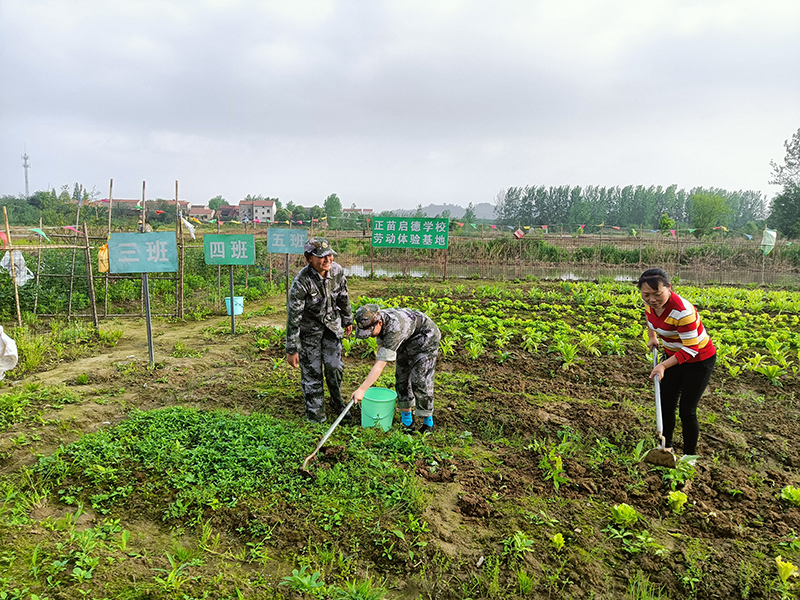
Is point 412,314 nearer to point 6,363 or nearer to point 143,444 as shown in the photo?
point 143,444

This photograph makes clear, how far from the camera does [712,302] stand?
11289 millimetres

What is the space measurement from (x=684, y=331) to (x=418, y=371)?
2.19 metres

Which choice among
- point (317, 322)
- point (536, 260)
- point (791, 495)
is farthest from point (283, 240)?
point (536, 260)

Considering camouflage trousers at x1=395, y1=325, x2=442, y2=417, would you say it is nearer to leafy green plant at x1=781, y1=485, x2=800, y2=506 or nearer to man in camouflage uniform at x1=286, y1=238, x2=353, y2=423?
man in camouflage uniform at x1=286, y1=238, x2=353, y2=423

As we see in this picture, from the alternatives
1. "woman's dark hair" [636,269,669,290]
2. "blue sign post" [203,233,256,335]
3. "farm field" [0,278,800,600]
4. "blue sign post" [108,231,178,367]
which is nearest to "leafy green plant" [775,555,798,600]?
"farm field" [0,278,800,600]

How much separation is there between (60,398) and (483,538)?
4.60 m

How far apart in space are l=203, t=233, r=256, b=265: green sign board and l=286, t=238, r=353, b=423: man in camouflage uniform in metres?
3.86

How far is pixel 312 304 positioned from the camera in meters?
4.48

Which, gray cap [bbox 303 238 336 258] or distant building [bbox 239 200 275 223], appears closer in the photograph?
gray cap [bbox 303 238 336 258]

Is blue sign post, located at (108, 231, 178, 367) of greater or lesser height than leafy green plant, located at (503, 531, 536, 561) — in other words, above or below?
above

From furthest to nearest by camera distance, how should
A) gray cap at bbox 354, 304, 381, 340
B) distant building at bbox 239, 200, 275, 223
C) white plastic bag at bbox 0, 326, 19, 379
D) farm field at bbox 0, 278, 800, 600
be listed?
1. distant building at bbox 239, 200, 275, 223
2. white plastic bag at bbox 0, 326, 19, 379
3. gray cap at bbox 354, 304, 381, 340
4. farm field at bbox 0, 278, 800, 600

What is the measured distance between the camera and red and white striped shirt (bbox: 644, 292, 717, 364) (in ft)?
11.7

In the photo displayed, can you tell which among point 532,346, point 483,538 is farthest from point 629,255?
point 483,538

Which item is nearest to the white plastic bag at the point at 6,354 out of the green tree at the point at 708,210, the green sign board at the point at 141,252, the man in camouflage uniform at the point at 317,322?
the green sign board at the point at 141,252
